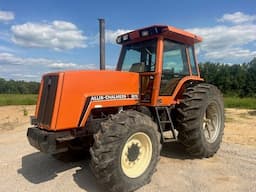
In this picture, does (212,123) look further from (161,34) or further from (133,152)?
(133,152)

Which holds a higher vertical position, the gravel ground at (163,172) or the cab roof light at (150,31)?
the cab roof light at (150,31)

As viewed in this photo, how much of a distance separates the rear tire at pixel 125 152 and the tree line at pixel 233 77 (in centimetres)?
3798

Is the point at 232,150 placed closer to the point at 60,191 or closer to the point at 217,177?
the point at 217,177

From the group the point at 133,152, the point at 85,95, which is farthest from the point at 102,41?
the point at 133,152

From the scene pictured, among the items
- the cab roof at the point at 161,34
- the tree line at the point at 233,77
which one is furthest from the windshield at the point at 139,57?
the tree line at the point at 233,77

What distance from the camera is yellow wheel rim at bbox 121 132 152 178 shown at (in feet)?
12.5

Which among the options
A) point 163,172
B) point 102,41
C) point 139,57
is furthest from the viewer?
point 102,41

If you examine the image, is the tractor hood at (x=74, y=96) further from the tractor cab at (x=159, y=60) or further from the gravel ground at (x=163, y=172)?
the gravel ground at (x=163, y=172)

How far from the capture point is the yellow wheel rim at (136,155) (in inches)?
150

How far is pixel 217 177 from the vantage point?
169 inches

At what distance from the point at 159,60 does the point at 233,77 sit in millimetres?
42077

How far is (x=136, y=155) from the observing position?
395cm

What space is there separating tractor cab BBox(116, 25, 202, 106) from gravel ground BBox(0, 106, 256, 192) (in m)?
1.23

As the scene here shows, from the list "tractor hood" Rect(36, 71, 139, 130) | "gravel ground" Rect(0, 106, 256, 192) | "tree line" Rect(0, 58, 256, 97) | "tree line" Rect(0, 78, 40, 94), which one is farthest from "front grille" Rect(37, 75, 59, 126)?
"tree line" Rect(0, 78, 40, 94)
